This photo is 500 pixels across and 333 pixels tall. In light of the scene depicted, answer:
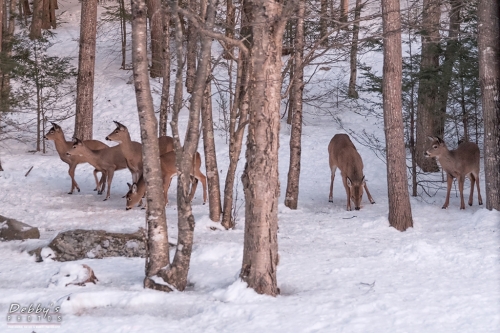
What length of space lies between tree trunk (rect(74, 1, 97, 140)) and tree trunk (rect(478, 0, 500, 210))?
10.1 meters

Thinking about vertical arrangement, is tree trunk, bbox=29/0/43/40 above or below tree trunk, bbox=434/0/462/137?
above

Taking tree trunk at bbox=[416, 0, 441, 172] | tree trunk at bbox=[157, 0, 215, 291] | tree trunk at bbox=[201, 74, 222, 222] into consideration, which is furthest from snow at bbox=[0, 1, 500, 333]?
tree trunk at bbox=[416, 0, 441, 172]

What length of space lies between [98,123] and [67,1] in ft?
65.4

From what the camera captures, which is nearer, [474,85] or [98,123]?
[474,85]

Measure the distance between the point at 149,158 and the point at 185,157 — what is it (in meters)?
0.40

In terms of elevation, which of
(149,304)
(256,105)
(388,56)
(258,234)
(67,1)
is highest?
(67,1)

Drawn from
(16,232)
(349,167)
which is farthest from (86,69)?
(16,232)

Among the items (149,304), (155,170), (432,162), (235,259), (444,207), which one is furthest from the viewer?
(432,162)

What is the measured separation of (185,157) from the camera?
628cm

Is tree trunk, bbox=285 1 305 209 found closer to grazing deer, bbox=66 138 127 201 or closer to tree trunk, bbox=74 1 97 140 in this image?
grazing deer, bbox=66 138 127 201

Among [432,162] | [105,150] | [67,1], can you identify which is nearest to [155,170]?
[105,150]

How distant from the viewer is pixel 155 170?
640cm

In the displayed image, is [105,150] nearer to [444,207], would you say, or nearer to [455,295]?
[444,207]

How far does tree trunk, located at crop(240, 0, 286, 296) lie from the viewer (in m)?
5.93
